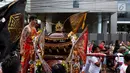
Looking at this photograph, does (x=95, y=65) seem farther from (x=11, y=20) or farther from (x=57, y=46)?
(x=11, y=20)

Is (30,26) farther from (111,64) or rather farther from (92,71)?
(111,64)

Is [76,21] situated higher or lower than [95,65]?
higher

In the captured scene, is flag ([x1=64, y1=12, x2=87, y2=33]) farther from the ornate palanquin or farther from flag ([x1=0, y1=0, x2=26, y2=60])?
flag ([x1=0, y1=0, x2=26, y2=60])

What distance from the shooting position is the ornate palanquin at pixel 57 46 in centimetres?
719

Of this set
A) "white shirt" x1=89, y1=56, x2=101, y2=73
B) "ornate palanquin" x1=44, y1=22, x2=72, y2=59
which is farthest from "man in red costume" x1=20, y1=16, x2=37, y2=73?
"white shirt" x1=89, y1=56, x2=101, y2=73

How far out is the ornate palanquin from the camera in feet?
23.6

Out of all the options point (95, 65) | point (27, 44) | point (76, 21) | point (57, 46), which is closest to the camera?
point (57, 46)

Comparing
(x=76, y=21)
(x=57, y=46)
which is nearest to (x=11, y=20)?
(x=57, y=46)

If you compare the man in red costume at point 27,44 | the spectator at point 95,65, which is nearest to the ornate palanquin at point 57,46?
the man in red costume at point 27,44

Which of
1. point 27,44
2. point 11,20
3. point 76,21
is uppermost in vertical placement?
point 11,20

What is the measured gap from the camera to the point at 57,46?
7156 mm

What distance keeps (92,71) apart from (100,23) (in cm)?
2831

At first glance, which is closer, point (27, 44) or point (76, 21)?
point (76, 21)

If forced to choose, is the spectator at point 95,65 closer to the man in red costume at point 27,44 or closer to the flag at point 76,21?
the flag at point 76,21
